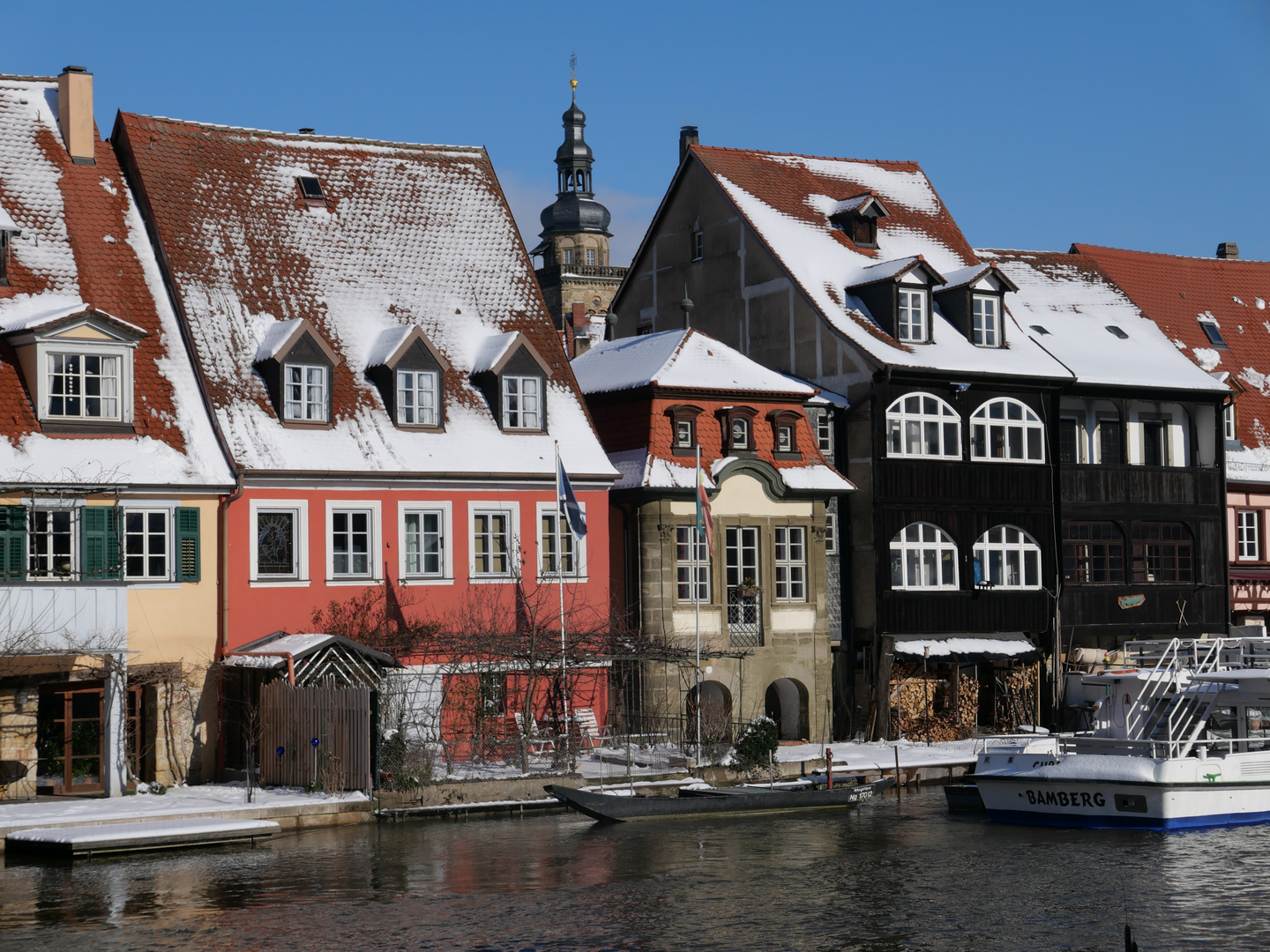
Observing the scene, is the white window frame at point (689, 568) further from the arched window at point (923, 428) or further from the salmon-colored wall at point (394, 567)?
the arched window at point (923, 428)

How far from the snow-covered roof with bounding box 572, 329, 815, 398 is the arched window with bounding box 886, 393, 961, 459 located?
2.66m

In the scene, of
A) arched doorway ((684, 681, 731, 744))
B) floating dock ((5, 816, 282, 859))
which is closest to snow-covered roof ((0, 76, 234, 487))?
floating dock ((5, 816, 282, 859))

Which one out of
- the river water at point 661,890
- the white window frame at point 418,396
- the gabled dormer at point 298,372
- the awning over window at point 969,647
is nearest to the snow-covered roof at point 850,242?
the awning over window at point 969,647

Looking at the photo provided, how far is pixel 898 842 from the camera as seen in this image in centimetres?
3412

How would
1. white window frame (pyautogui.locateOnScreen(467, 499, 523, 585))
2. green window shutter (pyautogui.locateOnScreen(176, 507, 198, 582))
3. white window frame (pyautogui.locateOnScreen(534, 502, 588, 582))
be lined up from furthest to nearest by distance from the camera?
white window frame (pyautogui.locateOnScreen(534, 502, 588, 582)) → white window frame (pyautogui.locateOnScreen(467, 499, 523, 585)) → green window shutter (pyautogui.locateOnScreen(176, 507, 198, 582))

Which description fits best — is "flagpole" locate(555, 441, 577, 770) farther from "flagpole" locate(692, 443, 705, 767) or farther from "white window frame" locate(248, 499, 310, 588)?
"white window frame" locate(248, 499, 310, 588)

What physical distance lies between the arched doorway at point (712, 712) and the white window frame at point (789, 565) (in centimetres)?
275

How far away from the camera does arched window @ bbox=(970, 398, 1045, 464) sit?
171 ft

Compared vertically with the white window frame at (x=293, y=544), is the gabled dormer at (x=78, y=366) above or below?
above

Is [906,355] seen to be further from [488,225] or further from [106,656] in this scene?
[106,656]

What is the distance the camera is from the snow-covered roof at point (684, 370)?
47344mm

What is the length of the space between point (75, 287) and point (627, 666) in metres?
15.4

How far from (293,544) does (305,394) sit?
340 centimetres

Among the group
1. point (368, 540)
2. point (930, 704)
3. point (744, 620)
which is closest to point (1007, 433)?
point (930, 704)
